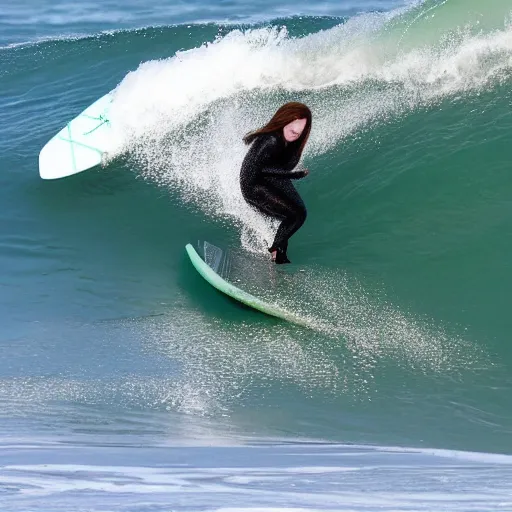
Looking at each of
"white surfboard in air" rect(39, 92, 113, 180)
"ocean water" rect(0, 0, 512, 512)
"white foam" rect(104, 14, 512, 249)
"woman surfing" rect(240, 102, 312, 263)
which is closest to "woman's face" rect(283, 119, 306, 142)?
"woman surfing" rect(240, 102, 312, 263)

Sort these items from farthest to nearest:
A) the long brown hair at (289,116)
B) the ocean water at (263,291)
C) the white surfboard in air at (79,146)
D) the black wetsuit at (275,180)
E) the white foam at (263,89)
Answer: the white foam at (263,89), the white surfboard in air at (79,146), the black wetsuit at (275,180), the long brown hair at (289,116), the ocean water at (263,291)

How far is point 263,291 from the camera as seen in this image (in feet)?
19.8

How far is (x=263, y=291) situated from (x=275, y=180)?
0.79m

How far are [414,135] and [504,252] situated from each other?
81.0 inches

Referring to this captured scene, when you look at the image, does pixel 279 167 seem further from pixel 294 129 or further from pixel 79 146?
pixel 79 146

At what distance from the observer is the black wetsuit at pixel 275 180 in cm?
601

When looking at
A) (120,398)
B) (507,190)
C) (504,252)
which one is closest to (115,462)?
(120,398)

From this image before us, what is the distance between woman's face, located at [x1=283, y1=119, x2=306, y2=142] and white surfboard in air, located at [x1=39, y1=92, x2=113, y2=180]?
2709 mm

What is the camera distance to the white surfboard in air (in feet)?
26.1

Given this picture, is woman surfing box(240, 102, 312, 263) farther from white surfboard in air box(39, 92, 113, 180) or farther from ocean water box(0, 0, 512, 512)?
white surfboard in air box(39, 92, 113, 180)

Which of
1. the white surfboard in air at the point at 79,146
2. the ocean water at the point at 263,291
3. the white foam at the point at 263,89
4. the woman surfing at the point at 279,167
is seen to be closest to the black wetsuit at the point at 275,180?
the woman surfing at the point at 279,167

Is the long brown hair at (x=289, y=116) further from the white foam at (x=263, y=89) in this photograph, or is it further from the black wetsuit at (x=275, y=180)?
the white foam at (x=263, y=89)

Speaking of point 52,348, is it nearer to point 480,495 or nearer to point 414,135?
point 480,495

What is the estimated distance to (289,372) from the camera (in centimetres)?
498
